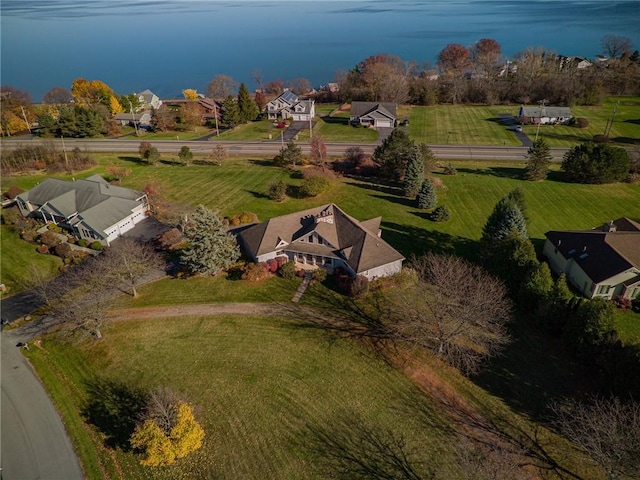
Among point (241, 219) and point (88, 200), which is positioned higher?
point (88, 200)

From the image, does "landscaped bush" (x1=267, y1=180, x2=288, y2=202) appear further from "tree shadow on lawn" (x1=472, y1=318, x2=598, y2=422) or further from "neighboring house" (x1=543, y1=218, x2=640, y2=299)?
"tree shadow on lawn" (x1=472, y1=318, x2=598, y2=422)

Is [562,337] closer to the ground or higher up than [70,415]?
higher up

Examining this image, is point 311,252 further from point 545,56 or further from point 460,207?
point 545,56

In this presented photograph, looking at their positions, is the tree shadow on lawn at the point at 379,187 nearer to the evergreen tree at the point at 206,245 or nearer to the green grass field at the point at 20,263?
the evergreen tree at the point at 206,245

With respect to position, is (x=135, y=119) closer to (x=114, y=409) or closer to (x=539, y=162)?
(x=114, y=409)

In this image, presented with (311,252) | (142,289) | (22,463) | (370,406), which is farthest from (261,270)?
(22,463)

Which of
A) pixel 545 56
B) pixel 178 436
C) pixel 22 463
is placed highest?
pixel 545 56

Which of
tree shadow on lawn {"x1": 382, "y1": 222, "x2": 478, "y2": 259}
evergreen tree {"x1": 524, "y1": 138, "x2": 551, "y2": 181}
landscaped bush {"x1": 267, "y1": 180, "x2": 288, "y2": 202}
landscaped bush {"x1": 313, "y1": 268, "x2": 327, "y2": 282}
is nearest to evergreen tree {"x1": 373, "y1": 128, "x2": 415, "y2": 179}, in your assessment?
tree shadow on lawn {"x1": 382, "y1": 222, "x2": 478, "y2": 259}

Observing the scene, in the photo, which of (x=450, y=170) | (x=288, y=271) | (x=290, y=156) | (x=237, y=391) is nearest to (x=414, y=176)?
(x=450, y=170)
